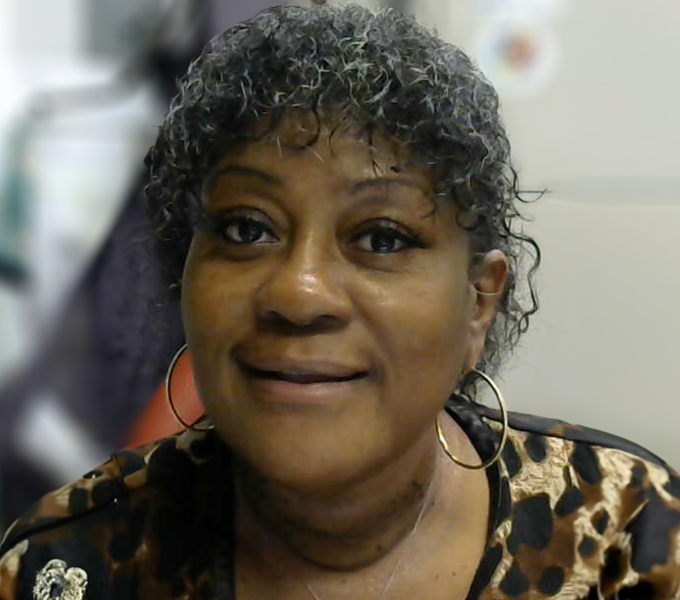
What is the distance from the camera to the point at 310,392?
79 cm

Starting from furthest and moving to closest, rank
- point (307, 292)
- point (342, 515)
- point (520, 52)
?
point (520, 52)
point (342, 515)
point (307, 292)

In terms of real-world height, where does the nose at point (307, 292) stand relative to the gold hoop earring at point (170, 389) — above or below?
above

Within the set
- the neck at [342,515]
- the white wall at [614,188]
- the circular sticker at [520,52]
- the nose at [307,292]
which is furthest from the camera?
the circular sticker at [520,52]

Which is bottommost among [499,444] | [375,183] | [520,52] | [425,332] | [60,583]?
[60,583]

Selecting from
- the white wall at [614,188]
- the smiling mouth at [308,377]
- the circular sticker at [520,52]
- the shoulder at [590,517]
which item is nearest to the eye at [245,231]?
the smiling mouth at [308,377]

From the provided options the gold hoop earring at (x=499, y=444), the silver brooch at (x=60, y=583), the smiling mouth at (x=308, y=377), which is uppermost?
the smiling mouth at (x=308, y=377)

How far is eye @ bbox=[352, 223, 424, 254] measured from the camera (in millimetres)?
809

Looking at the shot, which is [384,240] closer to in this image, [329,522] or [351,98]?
[351,98]

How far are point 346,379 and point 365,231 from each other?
4.4 inches

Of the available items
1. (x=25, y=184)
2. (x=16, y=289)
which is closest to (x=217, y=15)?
(x=25, y=184)

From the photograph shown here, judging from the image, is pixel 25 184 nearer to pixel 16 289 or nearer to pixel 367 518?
pixel 16 289

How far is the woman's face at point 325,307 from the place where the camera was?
0.79 metres

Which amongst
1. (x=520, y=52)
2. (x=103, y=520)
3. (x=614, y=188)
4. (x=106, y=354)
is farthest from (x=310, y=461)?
(x=520, y=52)

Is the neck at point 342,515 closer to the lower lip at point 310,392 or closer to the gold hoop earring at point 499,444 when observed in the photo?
the gold hoop earring at point 499,444
